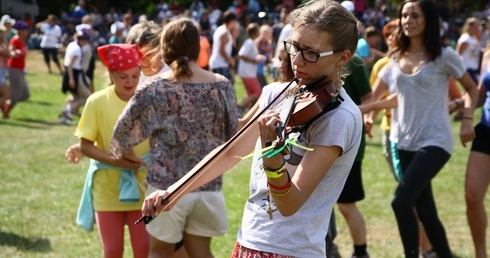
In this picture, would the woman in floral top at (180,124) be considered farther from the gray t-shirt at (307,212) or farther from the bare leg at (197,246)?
the gray t-shirt at (307,212)

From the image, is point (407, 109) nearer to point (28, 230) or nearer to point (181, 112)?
point (181, 112)

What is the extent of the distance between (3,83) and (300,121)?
1383 cm

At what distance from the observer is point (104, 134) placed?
521cm

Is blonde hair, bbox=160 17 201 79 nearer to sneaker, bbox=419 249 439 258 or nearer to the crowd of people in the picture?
the crowd of people

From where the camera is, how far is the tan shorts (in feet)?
15.5

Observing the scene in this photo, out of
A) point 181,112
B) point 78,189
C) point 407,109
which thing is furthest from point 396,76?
point 78,189

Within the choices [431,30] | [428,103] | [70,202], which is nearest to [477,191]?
[428,103]

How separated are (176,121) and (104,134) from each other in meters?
0.75

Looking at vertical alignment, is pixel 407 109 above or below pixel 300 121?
below

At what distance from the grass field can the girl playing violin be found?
3.07 metres

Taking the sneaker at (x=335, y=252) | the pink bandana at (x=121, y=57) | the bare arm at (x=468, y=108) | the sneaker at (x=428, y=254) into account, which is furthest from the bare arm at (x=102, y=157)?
the sneaker at (x=428, y=254)

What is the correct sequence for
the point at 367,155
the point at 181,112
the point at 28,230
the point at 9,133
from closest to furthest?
the point at 181,112 < the point at 28,230 < the point at 367,155 < the point at 9,133

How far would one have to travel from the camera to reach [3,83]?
15797 millimetres

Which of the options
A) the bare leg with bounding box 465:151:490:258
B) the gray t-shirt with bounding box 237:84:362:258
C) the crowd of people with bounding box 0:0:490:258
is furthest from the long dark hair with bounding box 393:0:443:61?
the gray t-shirt with bounding box 237:84:362:258
